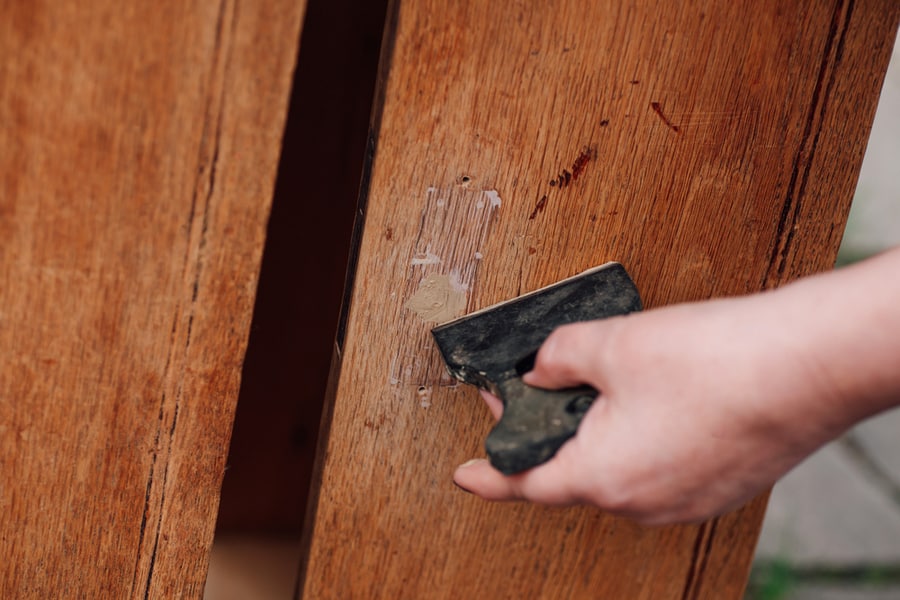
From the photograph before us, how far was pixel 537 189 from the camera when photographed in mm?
662

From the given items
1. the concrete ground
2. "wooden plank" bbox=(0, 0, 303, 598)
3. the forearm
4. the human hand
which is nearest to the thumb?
the human hand

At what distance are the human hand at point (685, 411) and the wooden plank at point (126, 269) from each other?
255 millimetres

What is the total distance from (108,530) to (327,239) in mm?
533

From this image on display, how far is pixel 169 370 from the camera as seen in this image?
2.04 ft

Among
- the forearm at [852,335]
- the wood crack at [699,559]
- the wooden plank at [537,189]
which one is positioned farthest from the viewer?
the wood crack at [699,559]

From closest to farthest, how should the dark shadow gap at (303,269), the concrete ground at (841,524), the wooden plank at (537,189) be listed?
1. the wooden plank at (537,189)
2. the dark shadow gap at (303,269)
3. the concrete ground at (841,524)

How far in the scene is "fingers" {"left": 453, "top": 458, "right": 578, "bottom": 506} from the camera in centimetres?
57

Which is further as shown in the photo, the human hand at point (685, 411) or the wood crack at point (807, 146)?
the wood crack at point (807, 146)

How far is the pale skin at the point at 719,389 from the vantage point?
0.51 metres

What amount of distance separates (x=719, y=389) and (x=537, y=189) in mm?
222

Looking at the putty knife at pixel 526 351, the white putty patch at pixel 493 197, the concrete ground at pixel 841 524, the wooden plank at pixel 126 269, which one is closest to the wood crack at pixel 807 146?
the putty knife at pixel 526 351

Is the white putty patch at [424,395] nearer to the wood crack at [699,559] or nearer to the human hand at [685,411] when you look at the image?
the human hand at [685,411]

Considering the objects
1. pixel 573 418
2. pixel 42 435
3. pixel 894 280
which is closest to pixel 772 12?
pixel 894 280

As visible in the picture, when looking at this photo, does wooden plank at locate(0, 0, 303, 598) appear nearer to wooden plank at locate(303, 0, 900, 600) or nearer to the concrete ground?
wooden plank at locate(303, 0, 900, 600)
